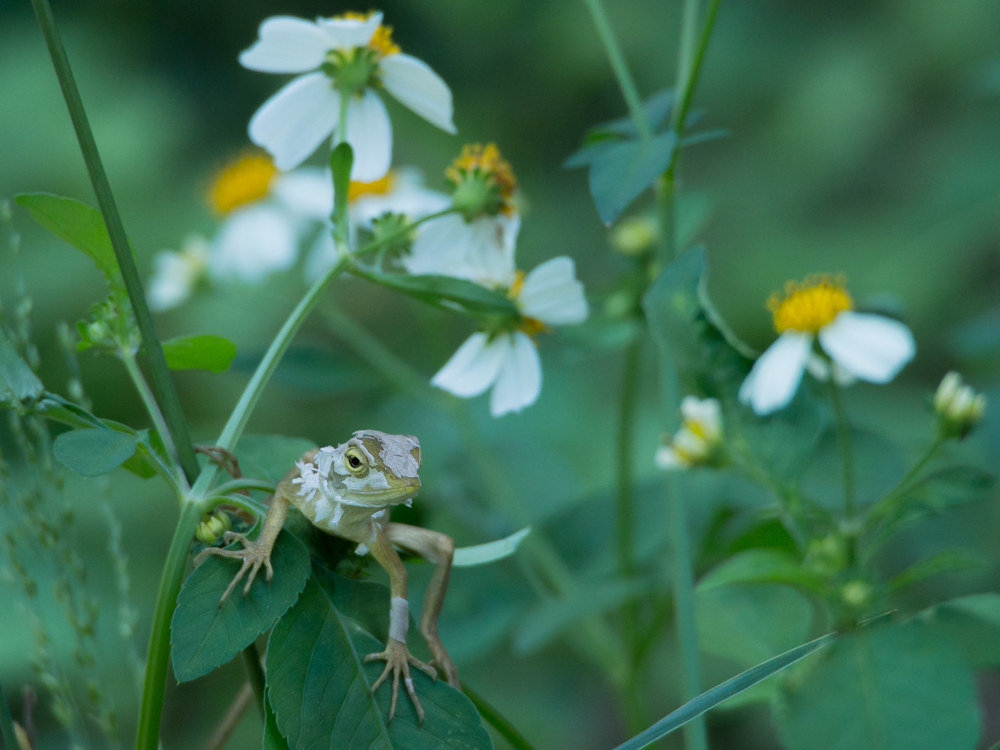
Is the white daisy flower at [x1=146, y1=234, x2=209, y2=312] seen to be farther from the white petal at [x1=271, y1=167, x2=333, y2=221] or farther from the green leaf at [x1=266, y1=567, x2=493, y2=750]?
the green leaf at [x1=266, y1=567, x2=493, y2=750]

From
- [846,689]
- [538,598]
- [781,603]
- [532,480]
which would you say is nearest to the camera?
[846,689]

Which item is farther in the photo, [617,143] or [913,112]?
[913,112]

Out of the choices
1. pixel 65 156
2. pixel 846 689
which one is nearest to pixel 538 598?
pixel 846 689

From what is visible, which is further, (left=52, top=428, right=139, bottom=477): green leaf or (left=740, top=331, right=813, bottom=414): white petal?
(left=740, top=331, right=813, bottom=414): white petal

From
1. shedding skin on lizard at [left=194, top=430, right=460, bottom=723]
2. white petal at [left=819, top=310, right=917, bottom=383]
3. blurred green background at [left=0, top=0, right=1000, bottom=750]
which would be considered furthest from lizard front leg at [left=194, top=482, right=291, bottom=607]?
blurred green background at [left=0, top=0, right=1000, bottom=750]

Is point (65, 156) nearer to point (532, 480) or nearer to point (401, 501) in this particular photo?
point (532, 480)

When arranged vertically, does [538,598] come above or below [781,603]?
below

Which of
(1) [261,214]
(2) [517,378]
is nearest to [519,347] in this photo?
(2) [517,378]
